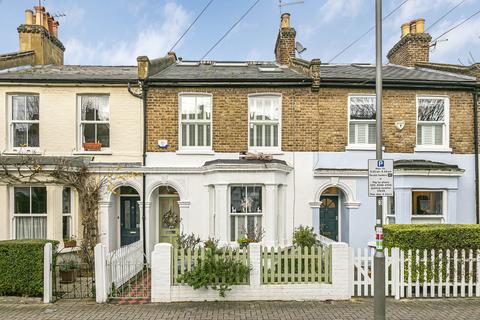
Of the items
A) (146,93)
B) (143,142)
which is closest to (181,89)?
(146,93)

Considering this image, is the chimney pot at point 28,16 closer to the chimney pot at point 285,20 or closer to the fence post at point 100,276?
the chimney pot at point 285,20

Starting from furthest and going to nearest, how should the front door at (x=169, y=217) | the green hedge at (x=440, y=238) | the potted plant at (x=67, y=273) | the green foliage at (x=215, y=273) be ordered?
the front door at (x=169, y=217)
the potted plant at (x=67, y=273)
the green hedge at (x=440, y=238)
the green foliage at (x=215, y=273)

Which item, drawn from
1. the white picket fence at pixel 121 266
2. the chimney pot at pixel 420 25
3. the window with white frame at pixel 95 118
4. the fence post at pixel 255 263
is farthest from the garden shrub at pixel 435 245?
the chimney pot at pixel 420 25

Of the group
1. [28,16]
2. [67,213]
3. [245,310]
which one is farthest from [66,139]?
[245,310]

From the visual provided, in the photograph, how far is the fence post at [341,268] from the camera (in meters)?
7.98

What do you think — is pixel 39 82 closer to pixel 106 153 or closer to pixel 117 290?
pixel 106 153

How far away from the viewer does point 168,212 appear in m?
12.4

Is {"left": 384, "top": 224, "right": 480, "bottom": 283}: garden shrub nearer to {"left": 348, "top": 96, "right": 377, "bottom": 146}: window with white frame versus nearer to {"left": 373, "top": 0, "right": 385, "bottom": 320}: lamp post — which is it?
{"left": 373, "top": 0, "right": 385, "bottom": 320}: lamp post

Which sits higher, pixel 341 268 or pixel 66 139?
pixel 66 139

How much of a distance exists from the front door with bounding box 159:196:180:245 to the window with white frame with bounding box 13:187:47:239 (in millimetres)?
3771

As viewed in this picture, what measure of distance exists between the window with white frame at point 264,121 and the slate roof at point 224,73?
0.72 m

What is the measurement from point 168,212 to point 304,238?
5059mm

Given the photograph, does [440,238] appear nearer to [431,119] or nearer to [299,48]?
[431,119]

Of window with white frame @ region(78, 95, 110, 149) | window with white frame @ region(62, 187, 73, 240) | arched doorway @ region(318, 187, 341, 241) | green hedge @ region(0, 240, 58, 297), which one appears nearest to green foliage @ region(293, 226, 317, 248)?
arched doorway @ region(318, 187, 341, 241)
